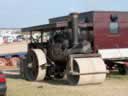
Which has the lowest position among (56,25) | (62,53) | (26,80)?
(26,80)

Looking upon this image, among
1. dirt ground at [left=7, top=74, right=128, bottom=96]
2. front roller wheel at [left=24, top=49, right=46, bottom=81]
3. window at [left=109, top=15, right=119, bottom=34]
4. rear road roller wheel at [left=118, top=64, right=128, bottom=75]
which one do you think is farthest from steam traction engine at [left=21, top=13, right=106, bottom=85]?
rear road roller wheel at [left=118, top=64, right=128, bottom=75]

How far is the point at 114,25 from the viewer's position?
19672 millimetres

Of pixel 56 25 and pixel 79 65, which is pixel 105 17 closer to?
pixel 56 25

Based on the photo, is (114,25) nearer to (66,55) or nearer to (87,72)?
(66,55)

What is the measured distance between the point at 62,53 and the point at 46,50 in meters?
1.60

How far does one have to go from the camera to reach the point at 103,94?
1380cm

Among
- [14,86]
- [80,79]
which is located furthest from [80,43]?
[14,86]

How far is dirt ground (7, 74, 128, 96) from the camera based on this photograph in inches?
557

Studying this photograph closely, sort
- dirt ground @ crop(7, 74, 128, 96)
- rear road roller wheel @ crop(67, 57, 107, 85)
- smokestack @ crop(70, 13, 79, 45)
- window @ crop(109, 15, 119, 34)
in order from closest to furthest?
dirt ground @ crop(7, 74, 128, 96) → rear road roller wheel @ crop(67, 57, 107, 85) → smokestack @ crop(70, 13, 79, 45) → window @ crop(109, 15, 119, 34)

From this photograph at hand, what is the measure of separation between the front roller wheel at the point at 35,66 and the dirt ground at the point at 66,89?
0.54 m

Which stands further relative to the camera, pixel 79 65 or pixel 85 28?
pixel 85 28

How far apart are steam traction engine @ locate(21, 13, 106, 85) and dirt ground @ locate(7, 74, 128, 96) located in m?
0.49

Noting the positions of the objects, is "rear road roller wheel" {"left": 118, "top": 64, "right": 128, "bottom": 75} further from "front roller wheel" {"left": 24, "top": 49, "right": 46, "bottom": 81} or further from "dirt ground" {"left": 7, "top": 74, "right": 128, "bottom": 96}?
"front roller wheel" {"left": 24, "top": 49, "right": 46, "bottom": 81}

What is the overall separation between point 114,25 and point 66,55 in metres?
3.57
